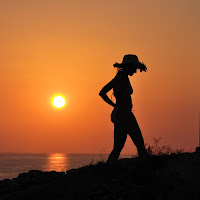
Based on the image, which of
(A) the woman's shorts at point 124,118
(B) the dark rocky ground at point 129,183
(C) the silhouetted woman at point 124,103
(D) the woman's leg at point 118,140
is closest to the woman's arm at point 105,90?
(C) the silhouetted woman at point 124,103

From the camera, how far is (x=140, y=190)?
10.0 meters

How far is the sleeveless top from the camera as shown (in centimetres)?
1224

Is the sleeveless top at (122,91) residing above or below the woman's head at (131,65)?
below

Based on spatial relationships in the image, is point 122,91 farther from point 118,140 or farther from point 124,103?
point 118,140

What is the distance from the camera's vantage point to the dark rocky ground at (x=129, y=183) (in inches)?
384

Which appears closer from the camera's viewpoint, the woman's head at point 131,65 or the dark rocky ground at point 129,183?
the dark rocky ground at point 129,183

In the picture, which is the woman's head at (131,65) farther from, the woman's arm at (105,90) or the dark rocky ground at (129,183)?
the dark rocky ground at (129,183)

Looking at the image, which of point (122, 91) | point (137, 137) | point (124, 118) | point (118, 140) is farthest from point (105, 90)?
point (137, 137)

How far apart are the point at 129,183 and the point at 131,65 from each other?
3.12 meters

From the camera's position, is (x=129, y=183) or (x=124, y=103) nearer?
(x=129, y=183)

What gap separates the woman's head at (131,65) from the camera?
12.2 metres

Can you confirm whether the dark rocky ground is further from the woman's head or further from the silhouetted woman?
the woman's head

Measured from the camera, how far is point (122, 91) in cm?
1227

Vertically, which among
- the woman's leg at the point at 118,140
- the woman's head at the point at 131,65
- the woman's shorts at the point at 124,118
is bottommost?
the woman's leg at the point at 118,140
